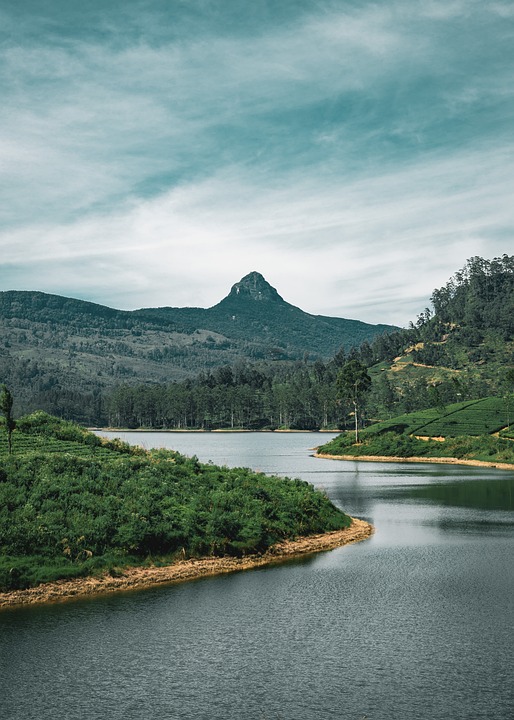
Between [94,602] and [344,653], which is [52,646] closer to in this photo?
[94,602]

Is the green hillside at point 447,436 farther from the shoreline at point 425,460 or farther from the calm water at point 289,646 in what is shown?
the calm water at point 289,646

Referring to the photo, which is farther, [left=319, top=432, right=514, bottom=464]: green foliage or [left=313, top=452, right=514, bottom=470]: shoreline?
[left=319, top=432, right=514, bottom=464]: green foliage

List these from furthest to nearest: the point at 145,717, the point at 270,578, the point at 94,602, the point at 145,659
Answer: the point at 270,578, the point at 94,602, the point at 145,659, the point at 145,717

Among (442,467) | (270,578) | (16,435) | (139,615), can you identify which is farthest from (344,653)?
(442,467)

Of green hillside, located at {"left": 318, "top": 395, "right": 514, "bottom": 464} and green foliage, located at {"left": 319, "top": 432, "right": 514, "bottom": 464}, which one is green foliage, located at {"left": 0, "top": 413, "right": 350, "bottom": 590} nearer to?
green foliage, located at {"left": 319, "top": 432, "right": 514, "bottom": 464}

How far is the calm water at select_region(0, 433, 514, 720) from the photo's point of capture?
64.3ft

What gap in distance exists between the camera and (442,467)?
116 metres

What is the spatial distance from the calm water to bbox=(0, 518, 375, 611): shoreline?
1.27m

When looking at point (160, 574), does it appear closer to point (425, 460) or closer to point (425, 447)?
point (425, 460)

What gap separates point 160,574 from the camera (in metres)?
35.2

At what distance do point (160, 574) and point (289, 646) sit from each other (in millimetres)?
12395

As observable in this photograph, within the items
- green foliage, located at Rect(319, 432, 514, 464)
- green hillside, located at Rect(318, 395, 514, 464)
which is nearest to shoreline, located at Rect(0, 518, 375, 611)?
green foliage, located at Rect(319, 432, 514, 464)

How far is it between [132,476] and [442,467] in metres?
81.2

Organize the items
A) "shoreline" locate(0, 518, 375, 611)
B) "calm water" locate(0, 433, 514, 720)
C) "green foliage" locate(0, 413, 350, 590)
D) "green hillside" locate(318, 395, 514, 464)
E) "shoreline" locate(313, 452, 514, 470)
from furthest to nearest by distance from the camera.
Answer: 1. "green hillside" locate(318, 395, 514, 464)
2. "shoreline" locate(313, 452, 514, 470)
3. "green foliage" locate(0, 413, 350, 590)
4. "shoreline" locate(0, 518, 375, 611)
5. "calm water" locate(0, 433, 514, 720)
